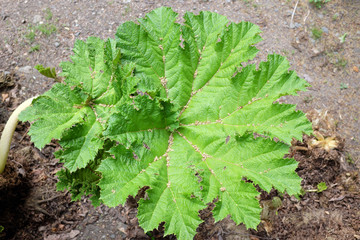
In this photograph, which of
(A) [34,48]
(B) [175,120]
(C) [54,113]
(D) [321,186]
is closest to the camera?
(C) [54,113]

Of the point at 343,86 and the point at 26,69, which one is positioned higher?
the point at 26,69

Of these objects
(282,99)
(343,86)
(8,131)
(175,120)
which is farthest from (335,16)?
(8,131)

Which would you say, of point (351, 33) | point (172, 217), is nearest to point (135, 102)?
point (172, 217)

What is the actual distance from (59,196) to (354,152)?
11.7 feet

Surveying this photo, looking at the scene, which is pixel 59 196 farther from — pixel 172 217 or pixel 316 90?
pixel 316 90

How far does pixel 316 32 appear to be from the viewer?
177 inches

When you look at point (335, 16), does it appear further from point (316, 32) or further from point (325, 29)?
point (316, 32)

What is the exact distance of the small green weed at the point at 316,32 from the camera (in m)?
4.48

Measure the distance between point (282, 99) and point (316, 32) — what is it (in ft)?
4.36

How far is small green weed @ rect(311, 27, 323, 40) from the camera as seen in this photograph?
4.48 m

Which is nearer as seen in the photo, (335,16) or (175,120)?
(175,120)

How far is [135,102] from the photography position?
79.0 inches

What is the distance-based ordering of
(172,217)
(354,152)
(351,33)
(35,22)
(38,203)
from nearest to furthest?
(172,217) → (38,203) → (354,152) → (35,22) → (351,33)

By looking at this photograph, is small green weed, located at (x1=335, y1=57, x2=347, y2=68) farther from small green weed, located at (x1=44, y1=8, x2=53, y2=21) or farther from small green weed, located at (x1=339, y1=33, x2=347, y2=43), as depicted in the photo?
small green weed, located at (x1=44, y1=8, x2=53, y2=21)
